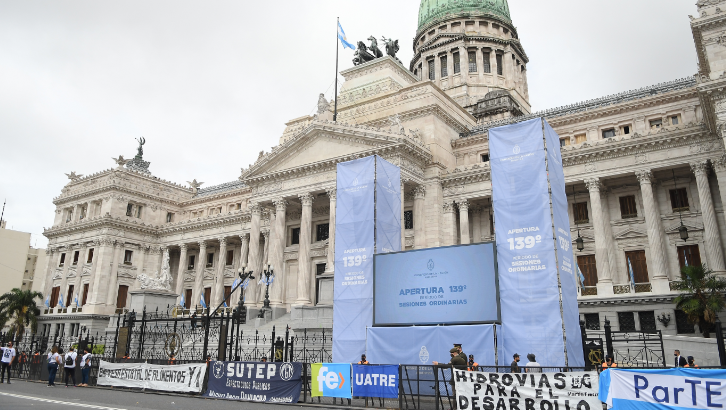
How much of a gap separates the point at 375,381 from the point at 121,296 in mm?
46861

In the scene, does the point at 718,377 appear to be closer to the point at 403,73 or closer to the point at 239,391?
the point at 239,391

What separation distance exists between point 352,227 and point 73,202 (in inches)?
1869

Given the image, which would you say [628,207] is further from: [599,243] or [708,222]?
[708,222]

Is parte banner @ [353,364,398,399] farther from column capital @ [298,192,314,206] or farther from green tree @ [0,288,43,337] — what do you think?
green tree @ [0,288,43,337]

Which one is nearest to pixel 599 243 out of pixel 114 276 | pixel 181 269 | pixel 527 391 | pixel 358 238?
pixel 358 238

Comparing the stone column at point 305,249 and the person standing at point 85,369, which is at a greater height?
the stone column at point 305,249

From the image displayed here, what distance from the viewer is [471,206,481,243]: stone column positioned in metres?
40.9

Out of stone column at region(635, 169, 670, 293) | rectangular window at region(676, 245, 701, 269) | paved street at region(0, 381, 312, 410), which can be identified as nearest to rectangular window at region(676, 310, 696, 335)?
stone column at region(635, 169, 670, 293)

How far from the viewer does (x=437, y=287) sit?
19.5 m

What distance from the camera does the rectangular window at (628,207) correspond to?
3554cm

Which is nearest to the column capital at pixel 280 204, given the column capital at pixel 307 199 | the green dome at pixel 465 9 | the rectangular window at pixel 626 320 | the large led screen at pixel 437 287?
the column capital at pixel 307 199

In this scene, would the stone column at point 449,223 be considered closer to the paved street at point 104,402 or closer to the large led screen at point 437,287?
the large led screen at point 437,287

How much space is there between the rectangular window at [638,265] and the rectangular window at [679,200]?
11.7 ft

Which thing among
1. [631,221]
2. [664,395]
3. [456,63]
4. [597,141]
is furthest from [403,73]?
[664,395]
